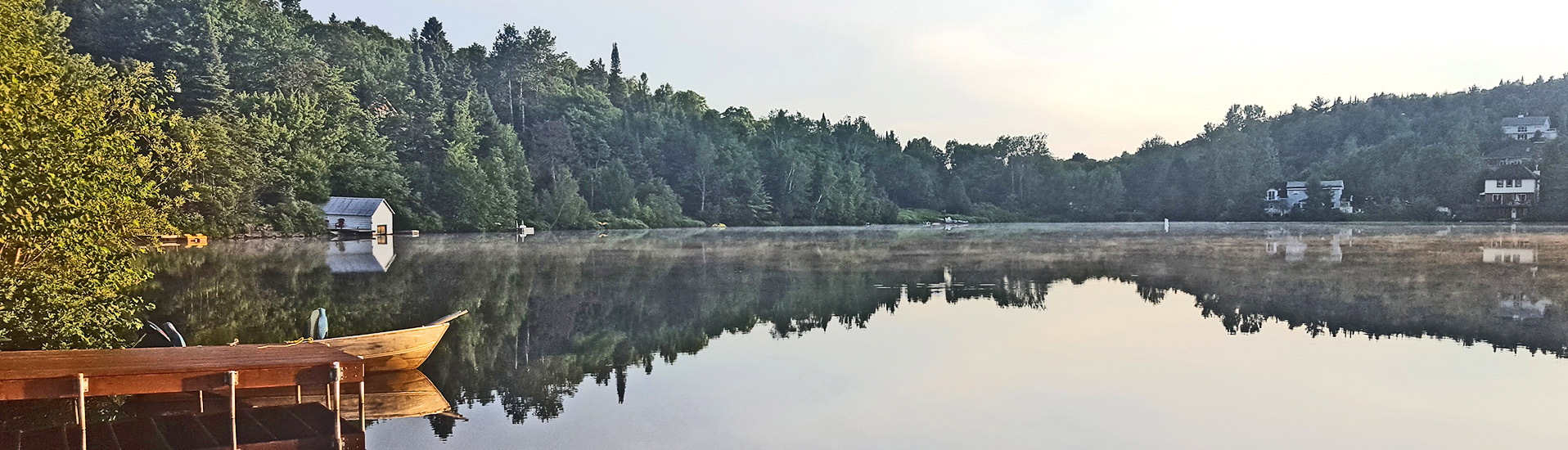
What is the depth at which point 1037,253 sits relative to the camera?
47.8 metres

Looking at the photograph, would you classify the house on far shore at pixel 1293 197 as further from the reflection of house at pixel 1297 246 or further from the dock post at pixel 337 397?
the dock post at pixel 337 397

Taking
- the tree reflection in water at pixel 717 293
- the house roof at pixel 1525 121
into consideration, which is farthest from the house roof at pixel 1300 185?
the tree reflection in water at pixel 717 293

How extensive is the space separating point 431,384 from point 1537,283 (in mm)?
28846

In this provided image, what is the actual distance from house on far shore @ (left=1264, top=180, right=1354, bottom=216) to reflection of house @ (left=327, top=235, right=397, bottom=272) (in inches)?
3867

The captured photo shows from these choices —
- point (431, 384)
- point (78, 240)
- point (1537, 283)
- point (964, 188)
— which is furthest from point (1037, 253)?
point (964, 188)

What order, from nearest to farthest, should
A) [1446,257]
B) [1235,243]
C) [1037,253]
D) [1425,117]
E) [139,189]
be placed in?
1. [139,189]
2. [1446,257]
3. [1037,253]
4. [1235,243]
5. [1425,117]

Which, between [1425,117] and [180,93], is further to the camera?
[1425,117]

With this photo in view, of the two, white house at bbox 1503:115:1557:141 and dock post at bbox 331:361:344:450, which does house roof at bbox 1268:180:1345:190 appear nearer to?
white house at bbox 1503:115:1557:141

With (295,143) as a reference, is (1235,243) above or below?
below

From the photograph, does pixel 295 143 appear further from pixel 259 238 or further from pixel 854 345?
pixel 854 345

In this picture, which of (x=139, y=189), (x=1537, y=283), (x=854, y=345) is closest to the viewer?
(x=139, y=189)

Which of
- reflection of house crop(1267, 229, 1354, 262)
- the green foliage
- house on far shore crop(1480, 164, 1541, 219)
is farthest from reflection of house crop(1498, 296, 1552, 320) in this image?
house on far shore crop(1480, 164, 1541, 219)

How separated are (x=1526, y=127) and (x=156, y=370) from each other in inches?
6336

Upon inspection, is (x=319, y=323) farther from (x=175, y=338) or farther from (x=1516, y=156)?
(x=1516, y=156)
